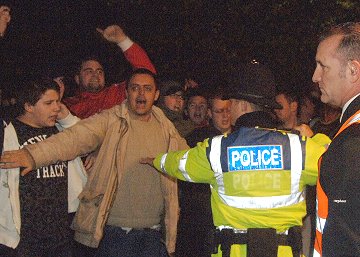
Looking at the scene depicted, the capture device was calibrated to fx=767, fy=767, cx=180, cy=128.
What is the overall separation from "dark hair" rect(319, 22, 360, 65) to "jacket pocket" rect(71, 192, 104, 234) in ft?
9.99

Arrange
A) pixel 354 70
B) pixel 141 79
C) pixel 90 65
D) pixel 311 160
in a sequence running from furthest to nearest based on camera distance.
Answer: pixel 90 65
pixel 141 79
pixel 311 160
pixel 354 70

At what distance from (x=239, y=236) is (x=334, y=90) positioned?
5.88 ft

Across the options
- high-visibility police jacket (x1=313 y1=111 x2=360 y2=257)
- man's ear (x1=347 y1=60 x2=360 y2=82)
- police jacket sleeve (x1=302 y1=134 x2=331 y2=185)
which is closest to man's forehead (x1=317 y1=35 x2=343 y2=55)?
man's ear (x1=347 y1=60 x2=360 y2=82)

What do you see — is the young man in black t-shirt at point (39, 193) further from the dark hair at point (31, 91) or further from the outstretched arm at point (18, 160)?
the outstretched arm at point (18, 160)

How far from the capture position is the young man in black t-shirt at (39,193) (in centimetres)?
567

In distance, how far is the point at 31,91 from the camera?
594 cm

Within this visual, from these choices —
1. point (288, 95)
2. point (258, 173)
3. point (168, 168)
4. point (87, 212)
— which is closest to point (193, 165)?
point (168, 168)

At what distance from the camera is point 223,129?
7.66 m

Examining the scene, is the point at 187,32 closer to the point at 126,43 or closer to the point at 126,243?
the point at 126,43

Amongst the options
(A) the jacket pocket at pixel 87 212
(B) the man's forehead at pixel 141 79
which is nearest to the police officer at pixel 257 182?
(A) the jacket pocket at pixel 87 212

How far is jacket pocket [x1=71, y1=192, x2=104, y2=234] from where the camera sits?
6.16 m

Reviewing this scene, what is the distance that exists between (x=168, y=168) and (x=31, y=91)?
1.35 meters

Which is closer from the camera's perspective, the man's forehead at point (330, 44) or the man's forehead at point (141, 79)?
the man's forehead at point (330, 44)

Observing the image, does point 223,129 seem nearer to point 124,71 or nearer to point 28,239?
point 28,239
